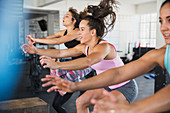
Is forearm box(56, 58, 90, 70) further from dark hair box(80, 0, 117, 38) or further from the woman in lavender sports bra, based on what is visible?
dark hair box(80, 0, 117, 38)

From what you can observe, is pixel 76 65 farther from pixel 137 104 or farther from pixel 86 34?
pixel 137 104

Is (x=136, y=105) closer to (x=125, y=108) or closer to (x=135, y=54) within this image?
(x=125, y=108)

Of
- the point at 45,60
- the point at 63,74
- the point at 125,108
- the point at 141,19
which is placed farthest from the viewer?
the point at 141,19

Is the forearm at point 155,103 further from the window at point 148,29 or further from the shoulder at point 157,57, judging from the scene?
the window at point 148,29

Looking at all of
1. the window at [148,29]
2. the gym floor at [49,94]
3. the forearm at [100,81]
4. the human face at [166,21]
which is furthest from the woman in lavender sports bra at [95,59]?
the window at [148,29]

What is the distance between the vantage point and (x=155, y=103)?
0.89 meters

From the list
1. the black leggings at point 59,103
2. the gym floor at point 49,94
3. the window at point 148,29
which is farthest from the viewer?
the window at point 148,29

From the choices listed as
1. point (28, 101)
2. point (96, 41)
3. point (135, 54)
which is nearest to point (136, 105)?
point (96, 41)

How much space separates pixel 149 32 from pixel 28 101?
28.0 feet

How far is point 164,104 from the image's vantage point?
90 cm

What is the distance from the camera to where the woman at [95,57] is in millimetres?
1780

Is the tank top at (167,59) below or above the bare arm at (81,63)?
above

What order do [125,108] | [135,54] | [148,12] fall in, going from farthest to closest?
[148,12]
[135,54]
[125,108]

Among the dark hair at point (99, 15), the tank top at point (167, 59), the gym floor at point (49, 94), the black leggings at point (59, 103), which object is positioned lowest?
the gym floor at point (49, 94)
